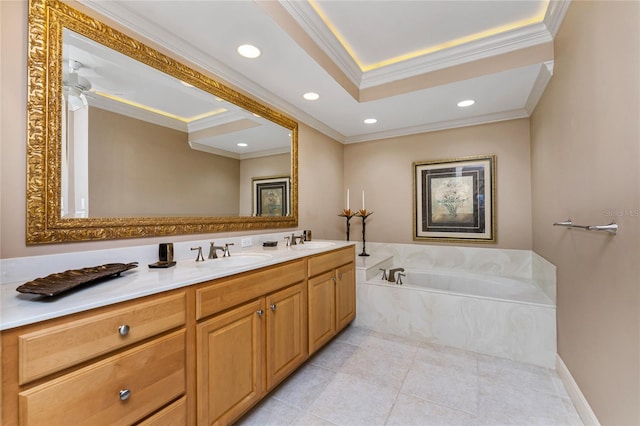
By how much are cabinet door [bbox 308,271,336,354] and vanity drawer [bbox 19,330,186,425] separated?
1.06 metres

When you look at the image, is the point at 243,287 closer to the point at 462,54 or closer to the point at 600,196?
the point at 600,196

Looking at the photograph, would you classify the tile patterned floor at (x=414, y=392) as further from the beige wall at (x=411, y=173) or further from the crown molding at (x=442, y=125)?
the crown molding at (x=442, y=125)

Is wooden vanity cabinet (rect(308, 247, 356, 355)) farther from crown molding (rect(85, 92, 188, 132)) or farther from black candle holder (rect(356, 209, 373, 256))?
crown molding (rect(85, 92, 188, 132))

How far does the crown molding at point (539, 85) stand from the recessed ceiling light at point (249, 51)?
2090mm

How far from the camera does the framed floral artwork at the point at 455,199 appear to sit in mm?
3156

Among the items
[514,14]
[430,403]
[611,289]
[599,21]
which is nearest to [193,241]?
[430,403]

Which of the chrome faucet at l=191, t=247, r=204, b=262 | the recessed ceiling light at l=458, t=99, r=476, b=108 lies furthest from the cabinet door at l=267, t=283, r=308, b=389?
the recessed ceiling light at l=458, t=99, r=476, b=108

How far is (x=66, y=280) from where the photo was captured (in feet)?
3.39

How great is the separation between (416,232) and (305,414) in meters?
2.50

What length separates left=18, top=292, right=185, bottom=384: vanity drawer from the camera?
793 mm

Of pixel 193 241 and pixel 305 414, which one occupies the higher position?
pixel 193 241

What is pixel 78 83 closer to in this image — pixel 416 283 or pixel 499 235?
pixel 416 283

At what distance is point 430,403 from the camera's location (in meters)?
1.74

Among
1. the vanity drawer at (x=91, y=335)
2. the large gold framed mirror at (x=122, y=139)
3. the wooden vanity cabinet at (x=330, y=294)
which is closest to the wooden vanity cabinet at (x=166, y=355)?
the vanity drawer at (x=91, y=335)
